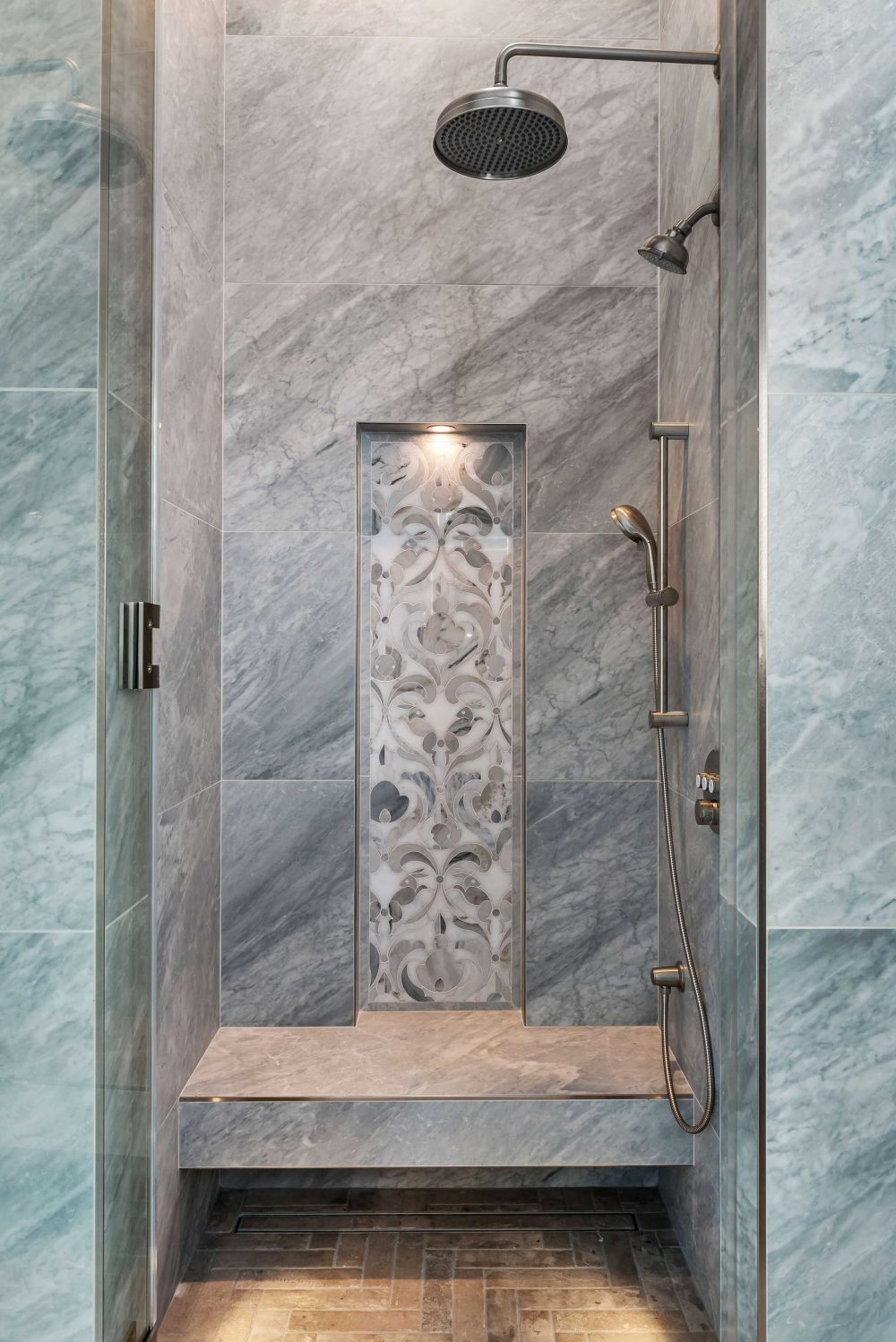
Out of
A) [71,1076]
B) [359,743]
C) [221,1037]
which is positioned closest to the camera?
[71,1076]

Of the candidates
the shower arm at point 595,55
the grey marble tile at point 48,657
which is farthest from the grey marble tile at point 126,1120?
the shower arm at point 595,55

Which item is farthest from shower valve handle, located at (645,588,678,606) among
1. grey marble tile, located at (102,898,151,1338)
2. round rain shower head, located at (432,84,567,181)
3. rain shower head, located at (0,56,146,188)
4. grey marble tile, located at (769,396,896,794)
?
rain shower head, located at (0,56,146,188)

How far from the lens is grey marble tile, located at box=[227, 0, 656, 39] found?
214cm

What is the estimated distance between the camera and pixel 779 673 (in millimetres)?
1122

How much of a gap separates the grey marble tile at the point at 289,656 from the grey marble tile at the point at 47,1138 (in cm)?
106

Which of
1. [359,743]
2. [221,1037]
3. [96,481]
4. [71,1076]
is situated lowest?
[221,1037]

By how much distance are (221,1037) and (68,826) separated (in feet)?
3.91

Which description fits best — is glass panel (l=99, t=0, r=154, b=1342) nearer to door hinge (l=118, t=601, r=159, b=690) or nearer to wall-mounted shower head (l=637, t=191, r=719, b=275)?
door hinge (l=118, t=601, r=159, b=690)

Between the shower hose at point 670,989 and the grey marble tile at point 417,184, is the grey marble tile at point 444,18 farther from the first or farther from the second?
the shower hose at point 670,989

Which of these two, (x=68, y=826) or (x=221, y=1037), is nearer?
(x=68, y=826)

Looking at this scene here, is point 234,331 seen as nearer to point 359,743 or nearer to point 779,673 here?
point 359,743

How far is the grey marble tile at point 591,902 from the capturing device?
2.14m

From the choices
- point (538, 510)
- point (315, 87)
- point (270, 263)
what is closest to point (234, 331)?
point (270, 263)

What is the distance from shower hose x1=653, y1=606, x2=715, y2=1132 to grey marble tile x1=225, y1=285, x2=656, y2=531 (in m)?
0.46
